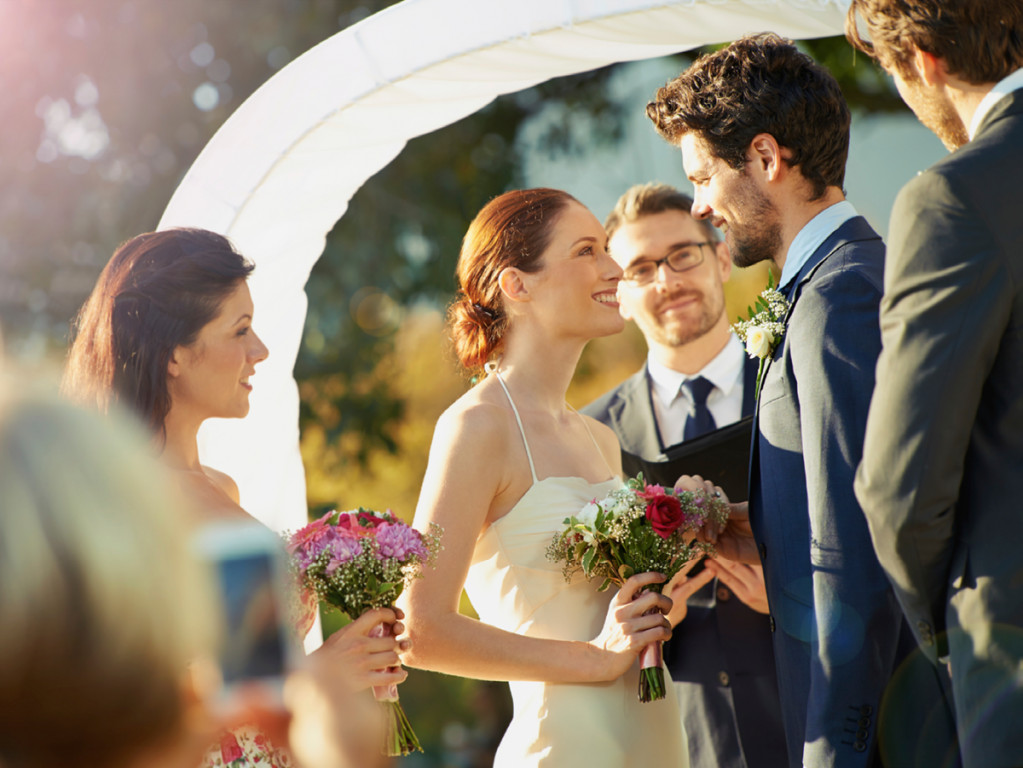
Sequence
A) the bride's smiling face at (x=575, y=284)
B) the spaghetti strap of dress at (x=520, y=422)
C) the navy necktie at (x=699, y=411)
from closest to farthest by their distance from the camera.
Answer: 1. the spaghetti strap of dress at (x=520, y=422)
2. the bride's smiling face at (x=575, y=284)
3. the navy necktie at (x=699, y=411)

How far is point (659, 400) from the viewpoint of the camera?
17.4 ft

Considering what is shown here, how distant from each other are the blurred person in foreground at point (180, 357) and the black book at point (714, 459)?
1.45 m

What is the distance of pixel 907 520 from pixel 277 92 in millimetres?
3288

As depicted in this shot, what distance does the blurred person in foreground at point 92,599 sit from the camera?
2.74 ft

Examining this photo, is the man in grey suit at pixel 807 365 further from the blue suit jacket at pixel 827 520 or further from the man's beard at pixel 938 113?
the man's beard at pixel 938 113

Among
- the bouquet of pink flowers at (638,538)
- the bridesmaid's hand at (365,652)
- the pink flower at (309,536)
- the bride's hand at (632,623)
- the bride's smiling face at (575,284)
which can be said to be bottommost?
the bride's hand at (632,623)

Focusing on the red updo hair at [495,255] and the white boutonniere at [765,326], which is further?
the red updo hair at [495,255]

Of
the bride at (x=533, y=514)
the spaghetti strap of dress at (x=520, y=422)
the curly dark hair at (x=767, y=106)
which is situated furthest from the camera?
the spaghetti strap of dress at (x=520, y=422)

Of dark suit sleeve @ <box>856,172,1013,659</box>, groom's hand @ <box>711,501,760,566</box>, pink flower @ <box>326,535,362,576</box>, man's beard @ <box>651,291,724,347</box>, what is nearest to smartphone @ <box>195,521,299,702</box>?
dark suit sleeve @ <box>856,172,1013,659</box>

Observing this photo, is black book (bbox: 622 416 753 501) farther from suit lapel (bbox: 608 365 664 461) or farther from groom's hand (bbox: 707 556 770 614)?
suit lapel (bbox: 608 365 664 461)

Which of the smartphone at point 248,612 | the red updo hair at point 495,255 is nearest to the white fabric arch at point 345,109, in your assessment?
the red updo hair at point 495,255

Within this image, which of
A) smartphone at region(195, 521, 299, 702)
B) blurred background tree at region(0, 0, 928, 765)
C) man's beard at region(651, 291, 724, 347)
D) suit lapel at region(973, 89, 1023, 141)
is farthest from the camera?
blurred background tree at region(0, 0, 928, 765)

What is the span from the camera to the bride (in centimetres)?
337

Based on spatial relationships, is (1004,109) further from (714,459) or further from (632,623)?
(714,459)
